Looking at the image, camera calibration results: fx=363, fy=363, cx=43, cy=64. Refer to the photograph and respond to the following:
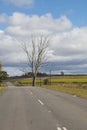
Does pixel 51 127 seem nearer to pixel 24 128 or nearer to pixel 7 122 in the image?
pixel 24 128

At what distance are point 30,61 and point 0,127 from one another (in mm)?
83643

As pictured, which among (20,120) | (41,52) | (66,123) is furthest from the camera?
(41,52)

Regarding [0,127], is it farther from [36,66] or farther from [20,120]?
[36,66]

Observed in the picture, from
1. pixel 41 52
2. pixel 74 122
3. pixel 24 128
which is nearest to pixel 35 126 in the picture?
pixel 24 128

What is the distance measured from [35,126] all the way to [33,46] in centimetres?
8281

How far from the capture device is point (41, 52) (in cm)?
9406

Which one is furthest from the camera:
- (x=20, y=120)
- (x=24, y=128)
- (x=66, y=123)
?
(x=20, y=120)

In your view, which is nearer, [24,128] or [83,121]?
[24,128]

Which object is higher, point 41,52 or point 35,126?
point 41,52

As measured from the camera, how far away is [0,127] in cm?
1256

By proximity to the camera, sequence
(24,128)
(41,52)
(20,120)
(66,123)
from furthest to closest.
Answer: (41,52) → (20,120) → (66,123) → (24,128)

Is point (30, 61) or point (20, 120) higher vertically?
point (30, 61)

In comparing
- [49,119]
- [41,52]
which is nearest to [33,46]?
[41,52]

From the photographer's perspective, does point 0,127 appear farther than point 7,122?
No
